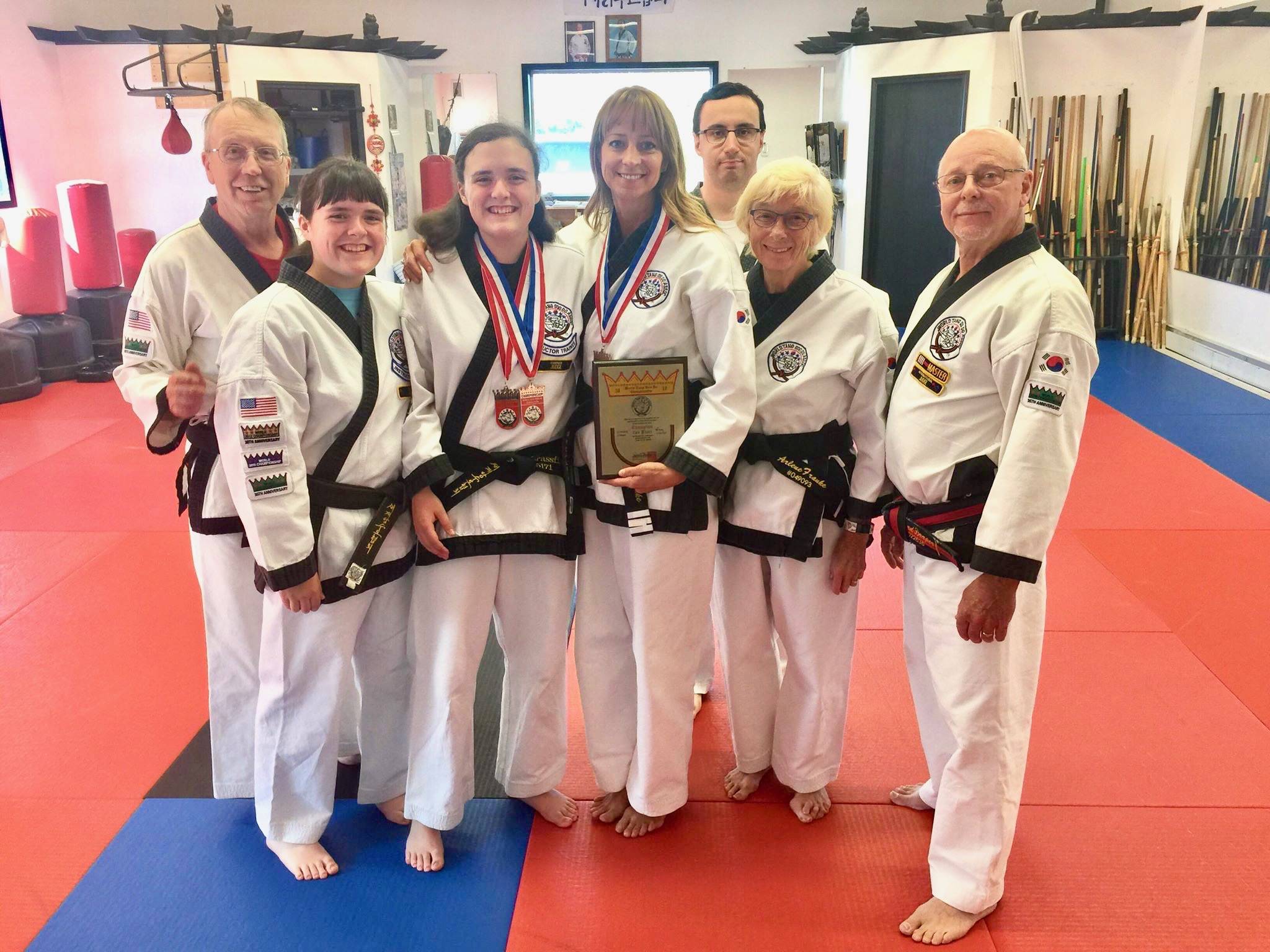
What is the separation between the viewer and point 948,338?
2131mm

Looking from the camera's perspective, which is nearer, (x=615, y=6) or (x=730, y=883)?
(x=730, y=883)

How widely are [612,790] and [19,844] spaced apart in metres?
1.60

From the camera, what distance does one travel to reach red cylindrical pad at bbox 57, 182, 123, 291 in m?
8.01

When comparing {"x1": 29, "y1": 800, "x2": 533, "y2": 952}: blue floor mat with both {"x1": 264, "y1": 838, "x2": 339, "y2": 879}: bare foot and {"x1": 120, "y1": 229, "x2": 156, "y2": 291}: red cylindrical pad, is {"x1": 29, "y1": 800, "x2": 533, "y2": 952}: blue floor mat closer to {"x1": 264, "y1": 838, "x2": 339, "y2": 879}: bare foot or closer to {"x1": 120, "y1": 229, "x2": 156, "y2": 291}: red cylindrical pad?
{"x1": 264, "y1": 838, "x2": 339, "y2": 879}: bare foot

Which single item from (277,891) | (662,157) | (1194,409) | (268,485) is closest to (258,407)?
(268,485)

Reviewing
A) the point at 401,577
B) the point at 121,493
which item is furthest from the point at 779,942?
the point at 121,493

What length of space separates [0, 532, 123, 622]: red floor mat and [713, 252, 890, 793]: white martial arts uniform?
3.22 m

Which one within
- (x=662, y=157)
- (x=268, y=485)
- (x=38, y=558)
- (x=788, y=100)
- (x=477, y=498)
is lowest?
(x=38, y=558)

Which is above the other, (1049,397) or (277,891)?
(1049,397)

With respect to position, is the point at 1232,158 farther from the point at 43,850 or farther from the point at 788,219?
the point at 43,850

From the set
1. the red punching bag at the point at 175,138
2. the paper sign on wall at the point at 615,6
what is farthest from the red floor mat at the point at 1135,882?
the paper sign on wall at the point at 615,6

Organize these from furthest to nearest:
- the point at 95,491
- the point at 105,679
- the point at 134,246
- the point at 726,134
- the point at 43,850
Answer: the point at 134,246 → the point at 95,491 → the point at 105,679 → the point at 726,134 → the point at 43,850

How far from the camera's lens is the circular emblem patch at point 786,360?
2.38 metres

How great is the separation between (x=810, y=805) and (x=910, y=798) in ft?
0.97
